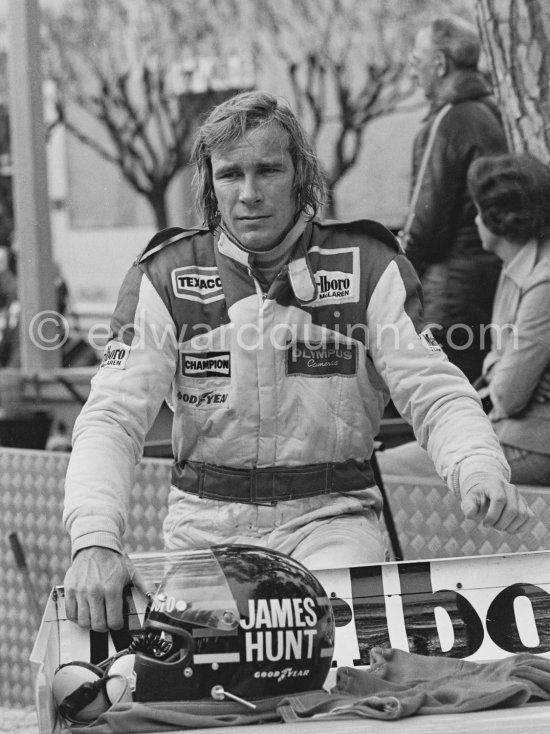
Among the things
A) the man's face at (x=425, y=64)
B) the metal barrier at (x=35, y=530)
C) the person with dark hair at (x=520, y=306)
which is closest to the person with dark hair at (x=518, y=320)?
the person with dark hair at (x=520, y=306)

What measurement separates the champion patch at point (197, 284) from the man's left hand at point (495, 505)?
85 cm

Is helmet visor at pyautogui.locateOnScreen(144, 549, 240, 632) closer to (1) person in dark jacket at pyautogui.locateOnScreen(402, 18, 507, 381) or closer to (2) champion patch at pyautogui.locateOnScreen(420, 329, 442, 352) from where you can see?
(2) champion patch at pyautogui.locateOnScreen(420, 329, 442, 352)

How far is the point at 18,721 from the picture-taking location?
172 inches

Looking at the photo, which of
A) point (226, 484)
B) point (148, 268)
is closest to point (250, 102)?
point (148, 268)

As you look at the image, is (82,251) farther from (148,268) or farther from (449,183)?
(148,268)

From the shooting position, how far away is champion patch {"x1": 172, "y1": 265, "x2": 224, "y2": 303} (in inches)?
116

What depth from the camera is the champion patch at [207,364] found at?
9.52 feet

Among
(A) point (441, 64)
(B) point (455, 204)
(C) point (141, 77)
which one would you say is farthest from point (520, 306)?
(C) point (141, 77)

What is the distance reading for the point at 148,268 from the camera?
297 centimetres

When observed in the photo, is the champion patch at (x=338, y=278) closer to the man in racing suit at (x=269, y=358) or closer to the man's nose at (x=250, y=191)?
the man in racing suit at (x=269, y=358)

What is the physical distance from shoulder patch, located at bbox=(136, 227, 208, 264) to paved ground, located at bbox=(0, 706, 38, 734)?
6.25 feet

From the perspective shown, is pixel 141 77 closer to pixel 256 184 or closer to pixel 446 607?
pixel 256 184

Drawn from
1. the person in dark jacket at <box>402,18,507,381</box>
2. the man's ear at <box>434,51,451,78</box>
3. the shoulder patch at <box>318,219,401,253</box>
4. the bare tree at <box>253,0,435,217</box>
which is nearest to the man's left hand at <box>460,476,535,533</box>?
the shoulder patch at <box>318,219,401,253</box>

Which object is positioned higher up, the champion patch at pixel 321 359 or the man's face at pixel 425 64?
the man's face at pixel 425 64
